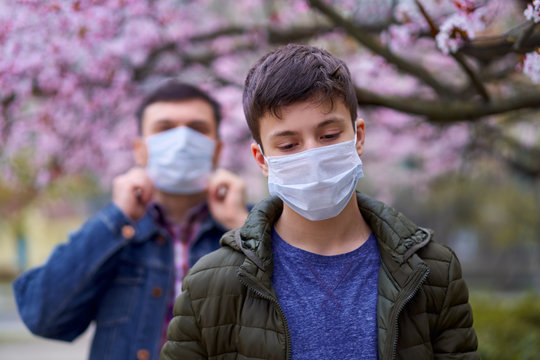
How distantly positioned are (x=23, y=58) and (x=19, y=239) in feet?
68.8

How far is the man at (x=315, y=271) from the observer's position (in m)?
1.62

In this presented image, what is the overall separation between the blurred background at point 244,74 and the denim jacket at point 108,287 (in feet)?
4.84

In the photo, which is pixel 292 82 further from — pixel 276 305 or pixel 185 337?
pixel 185 337

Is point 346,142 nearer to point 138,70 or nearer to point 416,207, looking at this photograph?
point 138,70

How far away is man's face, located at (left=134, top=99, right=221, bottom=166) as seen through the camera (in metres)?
2.77

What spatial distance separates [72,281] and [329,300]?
1.32 meters

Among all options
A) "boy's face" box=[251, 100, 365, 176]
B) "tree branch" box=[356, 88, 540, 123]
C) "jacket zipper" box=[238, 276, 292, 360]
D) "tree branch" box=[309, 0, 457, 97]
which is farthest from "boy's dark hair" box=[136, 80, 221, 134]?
"jacket zipper" box=[238, 276, 292, 360]

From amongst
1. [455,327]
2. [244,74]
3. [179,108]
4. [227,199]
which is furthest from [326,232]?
[244,74]

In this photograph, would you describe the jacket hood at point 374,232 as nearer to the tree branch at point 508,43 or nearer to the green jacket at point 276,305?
the green jacket at point 276,305

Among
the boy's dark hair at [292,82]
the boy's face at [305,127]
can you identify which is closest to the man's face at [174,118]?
the boy's dark hair at [292,82]

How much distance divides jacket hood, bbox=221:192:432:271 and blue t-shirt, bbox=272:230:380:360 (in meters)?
0.07

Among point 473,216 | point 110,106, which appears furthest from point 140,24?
point 473,216

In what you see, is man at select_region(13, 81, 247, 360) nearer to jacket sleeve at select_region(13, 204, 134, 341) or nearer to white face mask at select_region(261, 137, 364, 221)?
jacket sleeve at select_region(13, 204, 134, 341)

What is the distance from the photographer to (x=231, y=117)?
5.51m
